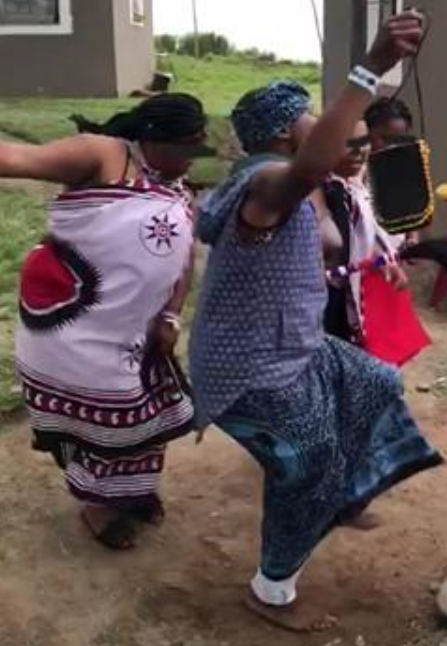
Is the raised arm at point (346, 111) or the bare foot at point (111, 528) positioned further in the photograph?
the bare foot at point (111, 528)

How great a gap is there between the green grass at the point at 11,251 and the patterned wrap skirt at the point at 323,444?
200 centimetres

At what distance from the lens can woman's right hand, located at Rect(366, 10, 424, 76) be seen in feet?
7.63

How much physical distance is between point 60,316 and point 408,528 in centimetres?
129

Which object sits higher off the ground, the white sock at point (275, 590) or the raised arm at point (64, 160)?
the raised arm at point (64, 160)

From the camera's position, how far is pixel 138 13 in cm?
1609

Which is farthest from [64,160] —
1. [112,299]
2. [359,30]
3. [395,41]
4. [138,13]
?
[138,13]

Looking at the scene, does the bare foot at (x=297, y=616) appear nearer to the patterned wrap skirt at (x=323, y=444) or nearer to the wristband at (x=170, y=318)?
the patterned wrap skirt at (x=323, y=444)

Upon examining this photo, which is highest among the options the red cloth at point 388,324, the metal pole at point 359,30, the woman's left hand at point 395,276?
the metal pole at point 359,30

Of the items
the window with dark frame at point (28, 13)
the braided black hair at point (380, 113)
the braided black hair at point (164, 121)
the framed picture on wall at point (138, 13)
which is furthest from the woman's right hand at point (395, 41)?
the framed picture on wall at point (138, 13)

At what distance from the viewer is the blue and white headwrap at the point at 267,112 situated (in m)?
2.83

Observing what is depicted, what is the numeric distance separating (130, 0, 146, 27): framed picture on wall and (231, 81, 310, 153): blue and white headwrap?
42.3ft

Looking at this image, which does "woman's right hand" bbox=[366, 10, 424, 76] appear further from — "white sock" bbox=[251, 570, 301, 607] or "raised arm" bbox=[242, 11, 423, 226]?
"white sock" bbox=[251, 570, 301, 607]

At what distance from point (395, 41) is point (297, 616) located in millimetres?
1597

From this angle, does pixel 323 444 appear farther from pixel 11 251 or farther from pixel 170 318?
pixel 11 251
